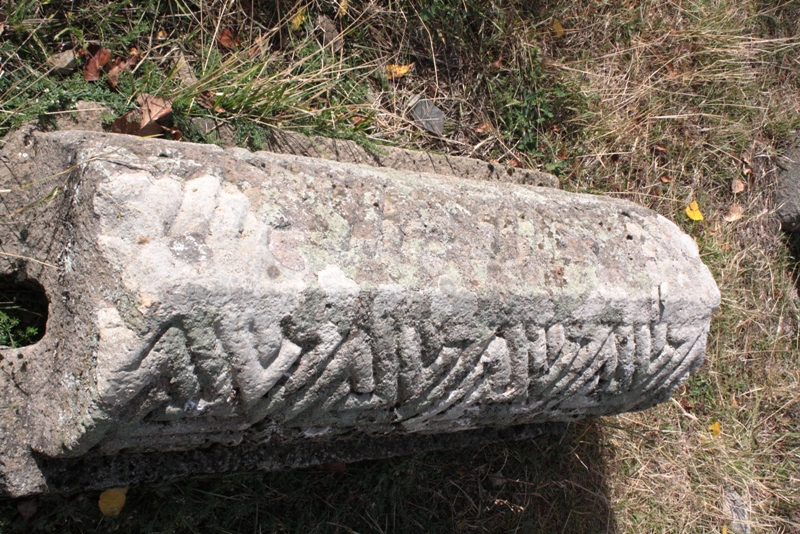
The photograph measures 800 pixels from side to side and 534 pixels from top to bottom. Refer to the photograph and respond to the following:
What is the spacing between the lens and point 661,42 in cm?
365

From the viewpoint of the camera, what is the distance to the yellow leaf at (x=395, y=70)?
2.93 meters

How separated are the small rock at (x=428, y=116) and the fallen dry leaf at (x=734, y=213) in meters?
1.86

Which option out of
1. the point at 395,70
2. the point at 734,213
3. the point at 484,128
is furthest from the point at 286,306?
the point at 734,213

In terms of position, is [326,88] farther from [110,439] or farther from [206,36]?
[110,439]

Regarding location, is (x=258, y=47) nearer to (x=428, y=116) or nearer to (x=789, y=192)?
(x=428, y=116)

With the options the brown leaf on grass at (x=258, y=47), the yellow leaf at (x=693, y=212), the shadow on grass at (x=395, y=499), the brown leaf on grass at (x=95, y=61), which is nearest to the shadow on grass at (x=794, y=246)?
the yellow leaf at (x=693, y=212)

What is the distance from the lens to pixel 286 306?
57.9 inches

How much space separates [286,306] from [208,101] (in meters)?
1.19

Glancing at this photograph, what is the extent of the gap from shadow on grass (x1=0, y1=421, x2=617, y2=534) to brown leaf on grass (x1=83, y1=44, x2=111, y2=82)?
1360 mm

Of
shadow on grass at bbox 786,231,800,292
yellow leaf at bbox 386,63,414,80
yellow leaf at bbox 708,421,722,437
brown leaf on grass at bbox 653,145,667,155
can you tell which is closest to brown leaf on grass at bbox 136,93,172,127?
yellow leaf at bbox 386,63,414,80

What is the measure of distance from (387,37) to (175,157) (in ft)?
5.29

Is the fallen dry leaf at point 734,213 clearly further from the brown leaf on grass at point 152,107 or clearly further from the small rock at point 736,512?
the brown leaf on grass at point 152,107

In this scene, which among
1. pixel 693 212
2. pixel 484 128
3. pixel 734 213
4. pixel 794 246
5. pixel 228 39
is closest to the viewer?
pixel 228 39

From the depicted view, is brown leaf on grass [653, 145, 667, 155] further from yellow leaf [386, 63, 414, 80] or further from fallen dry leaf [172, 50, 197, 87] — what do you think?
fallen dry leaf [172, 50, 197, 87]
